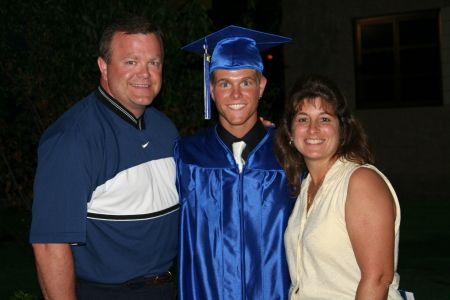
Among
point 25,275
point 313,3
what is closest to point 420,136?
point 313,3

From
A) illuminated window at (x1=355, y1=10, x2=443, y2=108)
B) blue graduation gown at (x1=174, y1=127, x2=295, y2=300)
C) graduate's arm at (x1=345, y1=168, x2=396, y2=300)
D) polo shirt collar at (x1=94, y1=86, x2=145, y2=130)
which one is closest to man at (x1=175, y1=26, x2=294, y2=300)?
blue graduation gown at (x1=174, y1=127, x2=295, y2=300)

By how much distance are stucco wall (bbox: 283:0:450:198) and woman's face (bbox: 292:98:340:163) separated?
20.5 feet

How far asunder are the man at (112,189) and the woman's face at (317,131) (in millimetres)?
716

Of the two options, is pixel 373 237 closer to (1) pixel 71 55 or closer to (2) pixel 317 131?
(2) pixel 317 131

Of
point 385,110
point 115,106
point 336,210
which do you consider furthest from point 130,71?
point 385,110

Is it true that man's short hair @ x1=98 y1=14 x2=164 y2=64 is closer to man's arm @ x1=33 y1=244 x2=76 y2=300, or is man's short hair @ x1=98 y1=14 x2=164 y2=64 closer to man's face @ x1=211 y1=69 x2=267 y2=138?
man's face @ x1=211 y1=69 x2=267 y2=138

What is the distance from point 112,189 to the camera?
2.29 m

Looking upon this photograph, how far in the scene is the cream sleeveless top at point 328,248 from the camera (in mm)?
2137

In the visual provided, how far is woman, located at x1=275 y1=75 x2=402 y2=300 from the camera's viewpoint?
204cm

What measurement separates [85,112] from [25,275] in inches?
161

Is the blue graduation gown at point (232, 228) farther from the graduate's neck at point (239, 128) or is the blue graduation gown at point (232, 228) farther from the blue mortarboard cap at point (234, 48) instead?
the blue mortarboard cap at point (234, 48)

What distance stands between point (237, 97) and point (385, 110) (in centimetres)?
691

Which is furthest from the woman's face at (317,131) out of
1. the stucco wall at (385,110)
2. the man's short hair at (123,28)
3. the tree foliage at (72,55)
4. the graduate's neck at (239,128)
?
the stucco wall at (385,110)

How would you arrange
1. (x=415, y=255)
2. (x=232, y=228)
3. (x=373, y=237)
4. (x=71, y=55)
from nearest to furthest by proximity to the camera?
(x=373, y=237) < (x=232, y=228) < (x=71, y=55) < (x=415, y=255)
